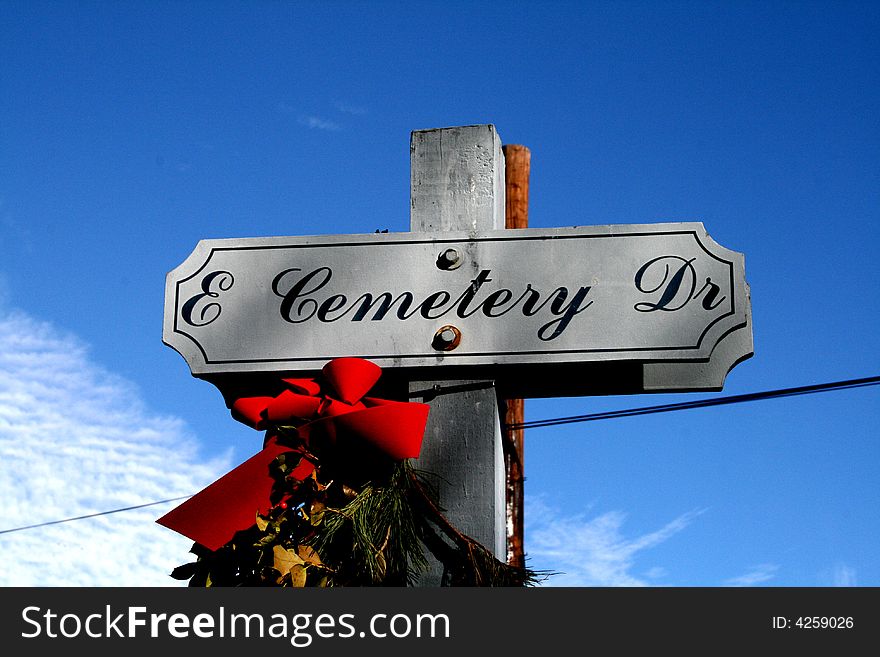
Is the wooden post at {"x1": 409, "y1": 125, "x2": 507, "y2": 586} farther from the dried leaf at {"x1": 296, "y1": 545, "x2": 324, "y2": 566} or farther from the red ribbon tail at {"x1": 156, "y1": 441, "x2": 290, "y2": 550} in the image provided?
the red ribbon tail at {"x1": 156, "y1": 441, "x2": 290, "y2": 550}

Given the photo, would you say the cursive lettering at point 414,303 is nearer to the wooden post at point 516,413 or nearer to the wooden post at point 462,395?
the wooden post at point 462,395

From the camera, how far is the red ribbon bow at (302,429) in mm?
2678

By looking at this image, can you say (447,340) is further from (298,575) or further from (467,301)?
(298,575)

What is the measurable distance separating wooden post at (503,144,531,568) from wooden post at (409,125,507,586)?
104 inches

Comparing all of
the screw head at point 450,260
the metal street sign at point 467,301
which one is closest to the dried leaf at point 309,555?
the metal street sign at point 467,301

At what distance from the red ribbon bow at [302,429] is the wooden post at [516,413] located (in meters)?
2.81

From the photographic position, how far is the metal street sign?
2766mm

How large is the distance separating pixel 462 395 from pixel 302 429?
1.34 ft

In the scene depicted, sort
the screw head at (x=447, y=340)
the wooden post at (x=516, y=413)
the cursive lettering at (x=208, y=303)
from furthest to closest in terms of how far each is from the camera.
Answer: the wooden post at (x=516, y=413) < the cursive lettering at (x=208, y=303) < the screw head at (x=447, y=340)

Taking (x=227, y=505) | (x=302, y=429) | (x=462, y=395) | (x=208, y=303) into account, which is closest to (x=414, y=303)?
(x=462, y=395)
